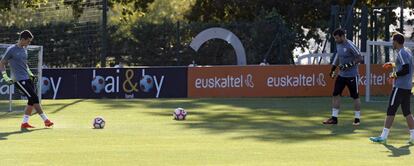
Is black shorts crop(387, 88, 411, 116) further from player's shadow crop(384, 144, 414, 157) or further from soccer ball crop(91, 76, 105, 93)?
soccer ball crop(91, 76, 105, 93)

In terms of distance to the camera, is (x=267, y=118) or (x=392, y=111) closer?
(x=392, y=111)

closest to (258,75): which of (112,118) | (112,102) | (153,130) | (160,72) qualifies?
(160,72)

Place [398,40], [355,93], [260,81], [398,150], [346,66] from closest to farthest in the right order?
[398,150] → [398,40] → [346,66] → [355,93] → [260,81]

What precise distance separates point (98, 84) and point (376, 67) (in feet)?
28.6

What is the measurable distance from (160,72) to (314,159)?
14289mm

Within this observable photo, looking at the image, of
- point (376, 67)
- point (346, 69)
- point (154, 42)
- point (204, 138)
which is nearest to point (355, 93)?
point (346, 69)

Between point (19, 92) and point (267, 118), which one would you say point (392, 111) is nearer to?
point (267, 118)

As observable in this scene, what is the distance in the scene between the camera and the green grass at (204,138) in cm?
1165

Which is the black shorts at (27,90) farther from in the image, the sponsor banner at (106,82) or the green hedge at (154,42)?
the green hedge at (154,42)

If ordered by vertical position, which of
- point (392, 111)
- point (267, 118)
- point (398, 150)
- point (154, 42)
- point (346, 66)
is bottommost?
point (398, 150)

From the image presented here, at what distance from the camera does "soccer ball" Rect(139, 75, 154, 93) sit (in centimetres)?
2545

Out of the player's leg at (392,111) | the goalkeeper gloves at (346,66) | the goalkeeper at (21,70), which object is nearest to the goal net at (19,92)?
the goalkeeper at (21,70)

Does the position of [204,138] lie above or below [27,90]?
below

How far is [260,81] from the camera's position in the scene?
26062 millimetres
